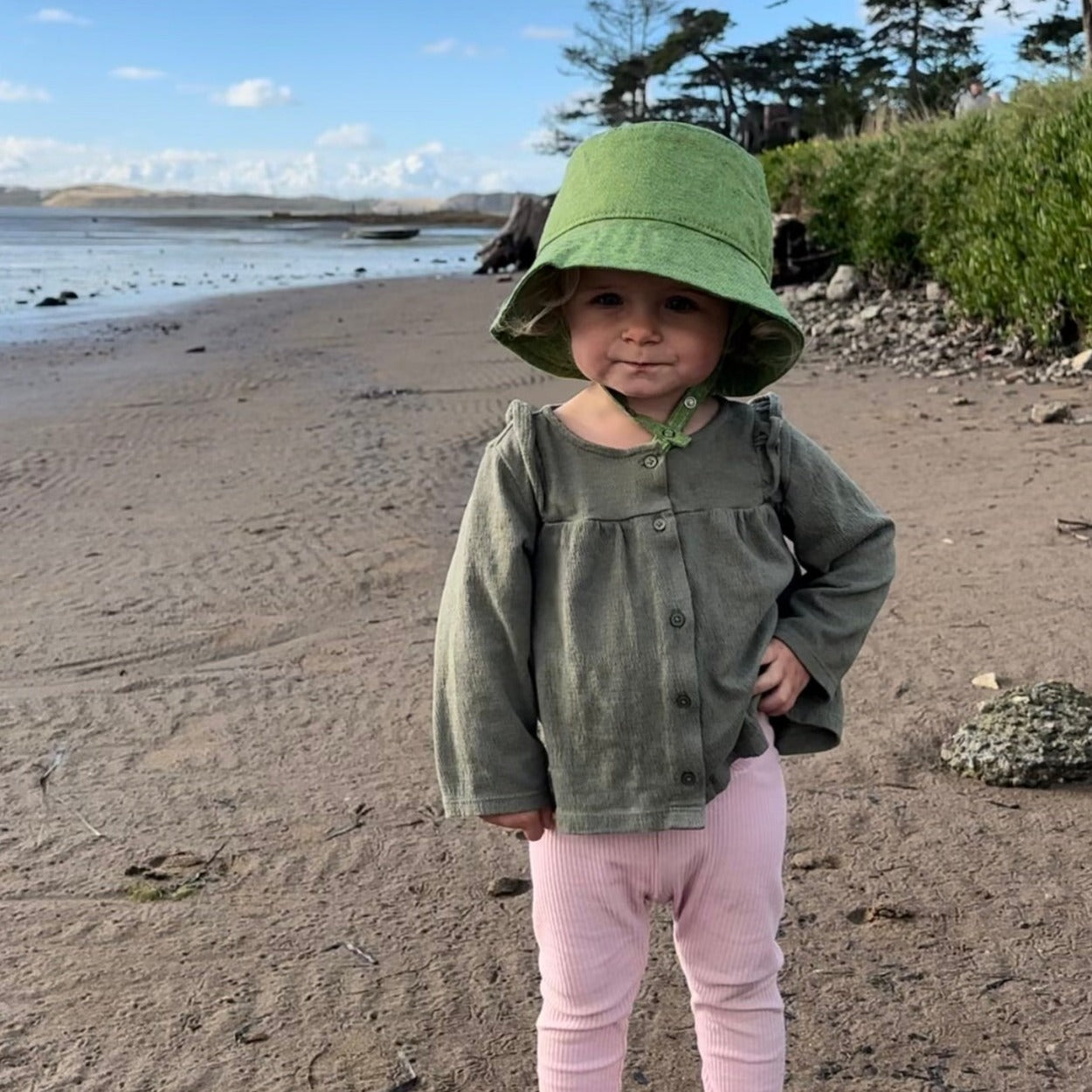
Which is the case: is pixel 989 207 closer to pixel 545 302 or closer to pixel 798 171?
pixel 798 171

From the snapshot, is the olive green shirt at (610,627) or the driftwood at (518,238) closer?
the olive green shirt at (610,627)

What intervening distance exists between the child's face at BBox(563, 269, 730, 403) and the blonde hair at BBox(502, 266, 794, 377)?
3 cm

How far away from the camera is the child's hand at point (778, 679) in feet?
6.06

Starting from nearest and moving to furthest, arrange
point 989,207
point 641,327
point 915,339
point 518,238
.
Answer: point 641,327, point 989,207, point 915,339, point 518,238

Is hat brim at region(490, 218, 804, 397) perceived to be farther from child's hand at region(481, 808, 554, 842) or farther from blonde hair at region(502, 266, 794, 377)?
child's hand at region(481, 808, 554, 842)

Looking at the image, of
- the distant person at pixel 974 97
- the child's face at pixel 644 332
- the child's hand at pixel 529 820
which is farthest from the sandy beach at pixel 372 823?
the distant person at pixel 974 97

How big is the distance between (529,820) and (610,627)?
0.31 m

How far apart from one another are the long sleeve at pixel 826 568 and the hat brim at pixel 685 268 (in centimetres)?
13

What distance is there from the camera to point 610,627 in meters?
1.78

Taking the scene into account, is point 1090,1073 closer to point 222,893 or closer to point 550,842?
point 550,842

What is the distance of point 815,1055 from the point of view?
7.47 ft

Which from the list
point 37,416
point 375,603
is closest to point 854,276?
point 37,416

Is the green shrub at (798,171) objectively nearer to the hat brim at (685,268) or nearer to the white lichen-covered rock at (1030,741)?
the white lichen-covered rock at (1030,741)

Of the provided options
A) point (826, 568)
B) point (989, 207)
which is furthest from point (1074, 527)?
point (989, 207)
